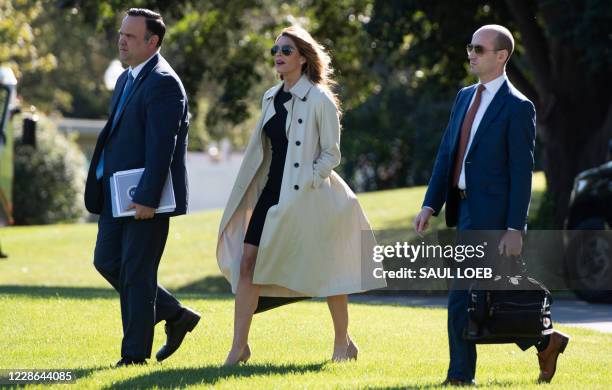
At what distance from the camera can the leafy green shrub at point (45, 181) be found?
34.4 meters

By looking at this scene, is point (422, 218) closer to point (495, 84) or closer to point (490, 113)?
point (490, 113)

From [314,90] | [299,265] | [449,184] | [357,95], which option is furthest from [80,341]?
[357,95]

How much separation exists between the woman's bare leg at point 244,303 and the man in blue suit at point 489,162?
4.68 ft

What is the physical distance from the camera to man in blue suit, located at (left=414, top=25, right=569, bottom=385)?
22.0 ft

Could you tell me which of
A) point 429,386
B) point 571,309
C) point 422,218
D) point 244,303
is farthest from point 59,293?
point 429,386

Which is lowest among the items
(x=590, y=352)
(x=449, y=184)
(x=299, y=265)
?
(x=590, y=352)

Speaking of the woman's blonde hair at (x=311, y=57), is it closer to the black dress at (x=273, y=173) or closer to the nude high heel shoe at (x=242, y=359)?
the black dress at (x=273, y=173)

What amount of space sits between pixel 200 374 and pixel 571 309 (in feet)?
22.7

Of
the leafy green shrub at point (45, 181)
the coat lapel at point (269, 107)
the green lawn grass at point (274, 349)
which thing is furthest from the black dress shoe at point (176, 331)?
the leafy green shrub at point (45, 181)

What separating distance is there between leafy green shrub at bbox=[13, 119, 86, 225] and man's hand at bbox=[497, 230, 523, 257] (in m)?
28.4

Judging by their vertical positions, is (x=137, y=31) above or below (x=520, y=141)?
above

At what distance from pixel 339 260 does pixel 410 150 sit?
106ft

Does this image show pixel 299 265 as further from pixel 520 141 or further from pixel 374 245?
pixel 520 141

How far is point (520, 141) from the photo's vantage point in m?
6.73
